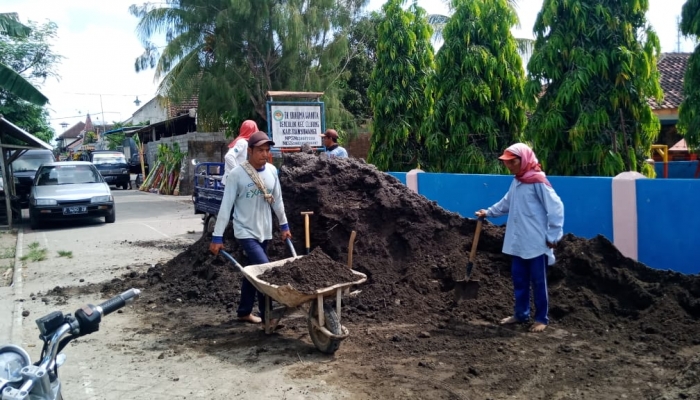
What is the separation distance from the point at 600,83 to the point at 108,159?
96.2 ft

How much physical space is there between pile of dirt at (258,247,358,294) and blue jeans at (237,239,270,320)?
467 mm

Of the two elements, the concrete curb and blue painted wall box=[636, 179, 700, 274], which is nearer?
the concrete curb

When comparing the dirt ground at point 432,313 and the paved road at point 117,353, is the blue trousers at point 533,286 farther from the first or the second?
the paved road at point 117,353

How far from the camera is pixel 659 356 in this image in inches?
192

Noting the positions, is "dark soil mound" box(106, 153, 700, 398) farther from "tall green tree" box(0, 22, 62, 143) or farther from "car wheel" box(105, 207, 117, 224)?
"tall green tree" box(0, 22, 62, 143)

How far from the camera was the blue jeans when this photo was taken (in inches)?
235

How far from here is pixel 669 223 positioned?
706 centimetres

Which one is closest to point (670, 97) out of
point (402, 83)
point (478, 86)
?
point (402, 83)

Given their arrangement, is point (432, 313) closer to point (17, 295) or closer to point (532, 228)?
point (532, 228)

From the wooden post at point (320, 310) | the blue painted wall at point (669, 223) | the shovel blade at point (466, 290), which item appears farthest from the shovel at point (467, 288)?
the blue painted wall at point (669, 223)

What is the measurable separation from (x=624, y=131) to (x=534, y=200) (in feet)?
15.3

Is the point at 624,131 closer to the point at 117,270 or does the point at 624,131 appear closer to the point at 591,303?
the point at 591,303

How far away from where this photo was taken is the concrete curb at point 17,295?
255 inches

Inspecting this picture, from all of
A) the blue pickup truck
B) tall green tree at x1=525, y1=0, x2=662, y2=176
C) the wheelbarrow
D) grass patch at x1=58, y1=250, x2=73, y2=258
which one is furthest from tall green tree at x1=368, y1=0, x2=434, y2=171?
the wheelbarrow
